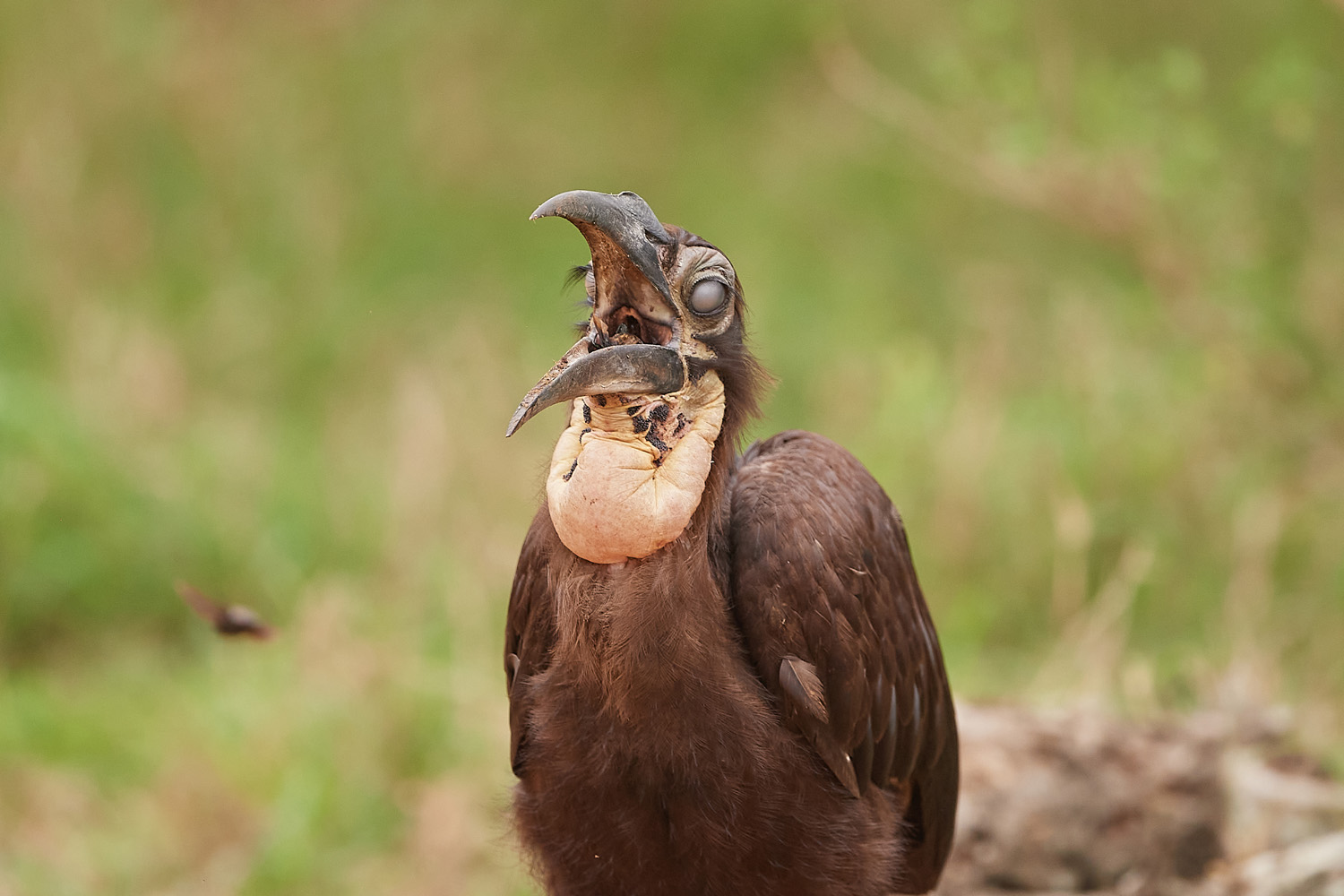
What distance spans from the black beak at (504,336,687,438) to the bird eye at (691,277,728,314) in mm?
118

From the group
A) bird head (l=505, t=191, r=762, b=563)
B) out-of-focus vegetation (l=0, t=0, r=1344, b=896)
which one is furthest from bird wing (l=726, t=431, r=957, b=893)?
out-of-focus vegetation (l=0, t=0, r=1344, b=896)

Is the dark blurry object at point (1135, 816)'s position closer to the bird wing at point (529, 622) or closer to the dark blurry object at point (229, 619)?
the bird wing at point (529, 622)

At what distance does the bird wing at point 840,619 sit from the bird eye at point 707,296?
41cm

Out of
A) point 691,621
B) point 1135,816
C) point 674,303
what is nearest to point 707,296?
point 674,303

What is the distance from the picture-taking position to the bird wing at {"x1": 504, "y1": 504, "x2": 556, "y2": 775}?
10.5 ft

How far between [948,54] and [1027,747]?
253 centimetres

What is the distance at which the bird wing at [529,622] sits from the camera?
10.5 ft

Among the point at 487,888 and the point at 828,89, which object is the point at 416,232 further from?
the point at 487,888

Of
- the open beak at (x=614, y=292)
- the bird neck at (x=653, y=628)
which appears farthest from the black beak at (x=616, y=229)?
the bird neck at (x=653, y=628)

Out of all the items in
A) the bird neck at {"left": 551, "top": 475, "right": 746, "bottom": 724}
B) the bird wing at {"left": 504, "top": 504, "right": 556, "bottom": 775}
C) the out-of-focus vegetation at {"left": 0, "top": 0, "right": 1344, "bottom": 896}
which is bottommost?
the bird neck at {"left": 551, "top": 475, "right": 746, "bottom": 724}

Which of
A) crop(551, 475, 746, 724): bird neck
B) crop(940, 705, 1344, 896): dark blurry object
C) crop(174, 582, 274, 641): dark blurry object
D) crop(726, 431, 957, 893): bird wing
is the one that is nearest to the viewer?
crop(551, 475, 746, 724): bird neck

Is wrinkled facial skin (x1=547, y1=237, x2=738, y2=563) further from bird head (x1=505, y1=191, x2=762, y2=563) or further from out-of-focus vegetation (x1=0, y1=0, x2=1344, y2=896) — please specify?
out-of-focus vegetation (x1=0, y1=0, x2=1344, y2=896)

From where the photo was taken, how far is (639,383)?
2744 mm

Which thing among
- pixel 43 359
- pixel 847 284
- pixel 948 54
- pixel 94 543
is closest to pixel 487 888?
pixel 94 543
